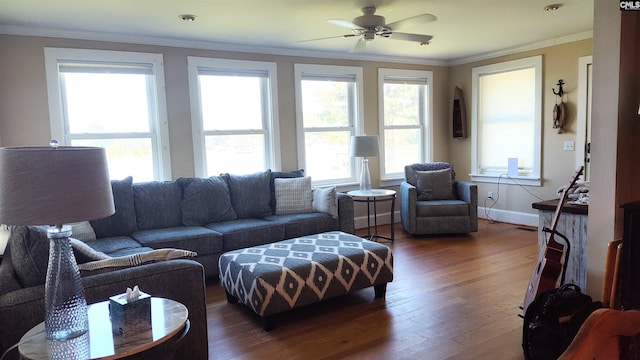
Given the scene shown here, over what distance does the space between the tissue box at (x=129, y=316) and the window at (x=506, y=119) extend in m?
5.26

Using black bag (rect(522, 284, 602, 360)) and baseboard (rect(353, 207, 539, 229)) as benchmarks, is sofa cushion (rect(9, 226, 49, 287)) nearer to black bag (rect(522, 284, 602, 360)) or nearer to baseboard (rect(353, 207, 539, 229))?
black bag (rect(522, 284, 602, 360))

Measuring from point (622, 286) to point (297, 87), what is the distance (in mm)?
4168

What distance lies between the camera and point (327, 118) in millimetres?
5664

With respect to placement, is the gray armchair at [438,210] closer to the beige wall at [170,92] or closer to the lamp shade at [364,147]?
the lamp shade at [364,147]

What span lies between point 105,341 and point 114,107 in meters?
3.35

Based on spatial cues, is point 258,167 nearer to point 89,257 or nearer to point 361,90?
point 361,90

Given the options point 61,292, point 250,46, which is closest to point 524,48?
point 250,46

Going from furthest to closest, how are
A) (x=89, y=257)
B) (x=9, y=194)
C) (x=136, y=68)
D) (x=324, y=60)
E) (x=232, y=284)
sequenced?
(x=324, y=60) → (x=136, y=68) → (x=232, y=284) → (x=89, y=257) → (x=9, y=194)

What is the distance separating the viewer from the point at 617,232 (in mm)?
2357

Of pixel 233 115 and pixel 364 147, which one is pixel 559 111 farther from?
pixel 233 115

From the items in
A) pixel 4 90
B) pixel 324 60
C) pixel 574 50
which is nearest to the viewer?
pixel 4 90

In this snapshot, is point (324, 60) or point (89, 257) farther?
point (324, 60)

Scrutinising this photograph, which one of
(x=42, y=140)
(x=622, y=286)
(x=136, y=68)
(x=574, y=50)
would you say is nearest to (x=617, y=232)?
(x=622, y=286)

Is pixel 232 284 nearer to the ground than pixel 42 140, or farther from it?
nearer to the ground
